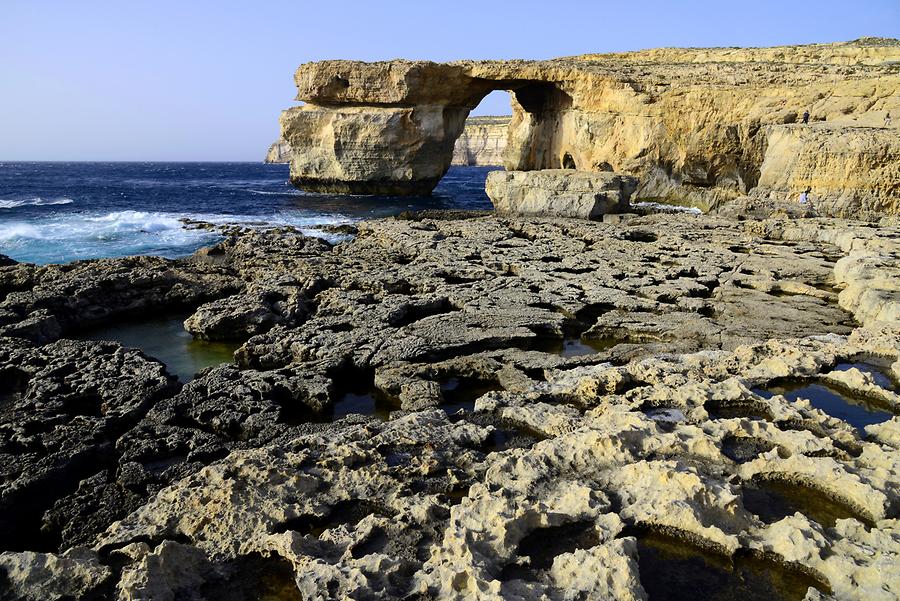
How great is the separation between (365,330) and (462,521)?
512cm

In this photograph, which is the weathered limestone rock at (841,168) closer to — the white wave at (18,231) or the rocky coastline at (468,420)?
the rocky coastline at (468,420)

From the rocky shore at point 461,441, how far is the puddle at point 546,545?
1 cm

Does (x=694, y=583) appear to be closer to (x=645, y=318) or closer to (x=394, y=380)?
(x=394, y=380)

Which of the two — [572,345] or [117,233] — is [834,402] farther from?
[117,233]

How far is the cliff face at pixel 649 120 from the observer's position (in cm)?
1945

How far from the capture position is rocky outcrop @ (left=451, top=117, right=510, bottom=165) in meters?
112

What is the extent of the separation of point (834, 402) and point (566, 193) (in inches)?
588

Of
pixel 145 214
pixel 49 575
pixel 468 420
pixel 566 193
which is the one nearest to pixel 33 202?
pixel 145 214

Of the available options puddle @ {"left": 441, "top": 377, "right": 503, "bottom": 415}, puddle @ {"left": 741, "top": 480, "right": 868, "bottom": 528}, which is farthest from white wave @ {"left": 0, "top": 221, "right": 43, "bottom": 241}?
puddle @ {"left": 741, "top": 480, "right": 868, "bottom": 528}

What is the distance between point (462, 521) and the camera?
157 inches

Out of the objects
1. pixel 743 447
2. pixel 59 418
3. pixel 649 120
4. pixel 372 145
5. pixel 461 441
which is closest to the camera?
pixel 743 447

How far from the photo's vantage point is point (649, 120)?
27469 mm

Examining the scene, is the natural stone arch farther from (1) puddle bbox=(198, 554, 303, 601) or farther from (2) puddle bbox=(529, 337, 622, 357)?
(1) puddle bbox=(198, 554, 303, 601)

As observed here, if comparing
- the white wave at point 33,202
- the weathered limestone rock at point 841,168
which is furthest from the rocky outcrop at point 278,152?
the weathered limestone rock at point 841,168
